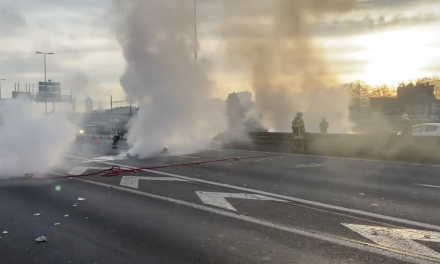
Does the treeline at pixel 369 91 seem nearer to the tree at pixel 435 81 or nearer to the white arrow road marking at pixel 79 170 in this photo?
the tree at pixel 435 81

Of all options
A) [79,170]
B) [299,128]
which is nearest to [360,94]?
[299,128]

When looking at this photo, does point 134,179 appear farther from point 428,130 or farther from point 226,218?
point 428,130

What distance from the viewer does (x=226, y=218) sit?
22.1ft

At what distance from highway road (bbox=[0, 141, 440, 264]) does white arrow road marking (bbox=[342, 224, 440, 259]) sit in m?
0.01

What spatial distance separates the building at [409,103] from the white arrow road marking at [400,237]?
4657 cm

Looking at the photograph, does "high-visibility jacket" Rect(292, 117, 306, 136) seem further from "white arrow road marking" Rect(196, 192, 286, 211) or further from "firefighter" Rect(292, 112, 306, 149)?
"white arrow road marking" Rect(196, 192, 286, 211)

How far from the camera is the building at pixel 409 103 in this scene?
51.0 meters

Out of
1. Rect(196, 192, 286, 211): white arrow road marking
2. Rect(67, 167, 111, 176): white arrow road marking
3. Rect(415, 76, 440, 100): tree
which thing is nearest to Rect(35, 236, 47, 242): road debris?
Rect(196, 192, 286, 211): white arrow road marking

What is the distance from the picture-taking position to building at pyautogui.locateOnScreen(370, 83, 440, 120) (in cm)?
5097

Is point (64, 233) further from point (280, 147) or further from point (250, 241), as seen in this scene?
point (280, 147)

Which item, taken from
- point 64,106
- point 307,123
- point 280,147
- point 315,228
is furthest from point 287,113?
point 315,228

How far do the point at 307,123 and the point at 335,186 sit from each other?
80.3ft

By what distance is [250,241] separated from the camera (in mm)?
5520

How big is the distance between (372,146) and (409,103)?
40304 mm
